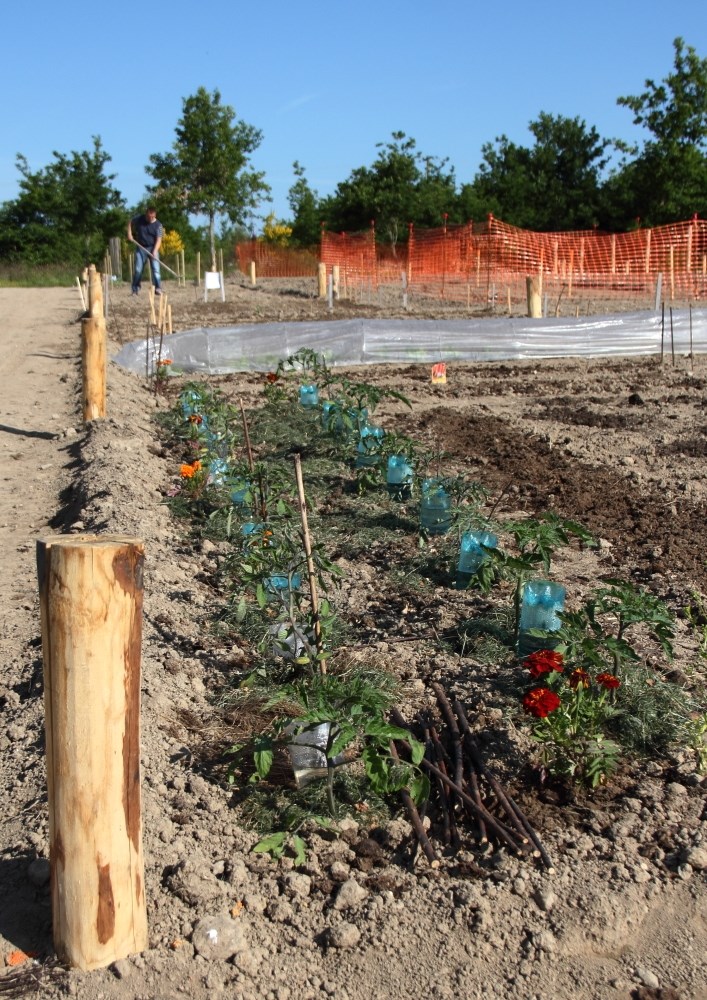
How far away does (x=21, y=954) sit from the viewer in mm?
2535

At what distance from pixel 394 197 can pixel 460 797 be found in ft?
126

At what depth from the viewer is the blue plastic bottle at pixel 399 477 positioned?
617 centimetres

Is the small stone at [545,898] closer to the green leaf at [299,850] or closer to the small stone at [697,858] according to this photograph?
the small stone at [697,858]

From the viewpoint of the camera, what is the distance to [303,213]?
46.3 m

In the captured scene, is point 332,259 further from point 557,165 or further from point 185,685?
point 185,685

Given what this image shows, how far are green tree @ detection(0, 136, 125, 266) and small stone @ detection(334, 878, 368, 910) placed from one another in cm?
4270

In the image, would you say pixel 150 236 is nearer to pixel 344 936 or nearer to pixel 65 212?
pixel 344 936

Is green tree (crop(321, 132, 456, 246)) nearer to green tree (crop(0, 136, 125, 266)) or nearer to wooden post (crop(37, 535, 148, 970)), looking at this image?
green tree (crop(0, 136, 125, 266))

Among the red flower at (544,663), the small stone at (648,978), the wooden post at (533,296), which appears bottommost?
the small stone at (648,978)

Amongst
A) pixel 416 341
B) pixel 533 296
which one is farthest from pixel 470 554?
pixel 533 296

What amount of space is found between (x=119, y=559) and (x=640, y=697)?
2120mm

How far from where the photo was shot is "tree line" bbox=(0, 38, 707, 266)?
34.8 metres

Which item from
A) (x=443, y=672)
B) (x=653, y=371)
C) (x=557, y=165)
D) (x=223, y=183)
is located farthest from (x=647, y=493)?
A: (x=557, y=165)

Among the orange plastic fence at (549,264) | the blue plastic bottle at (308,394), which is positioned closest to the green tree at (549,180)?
the orange plastic fence at (549,264)
